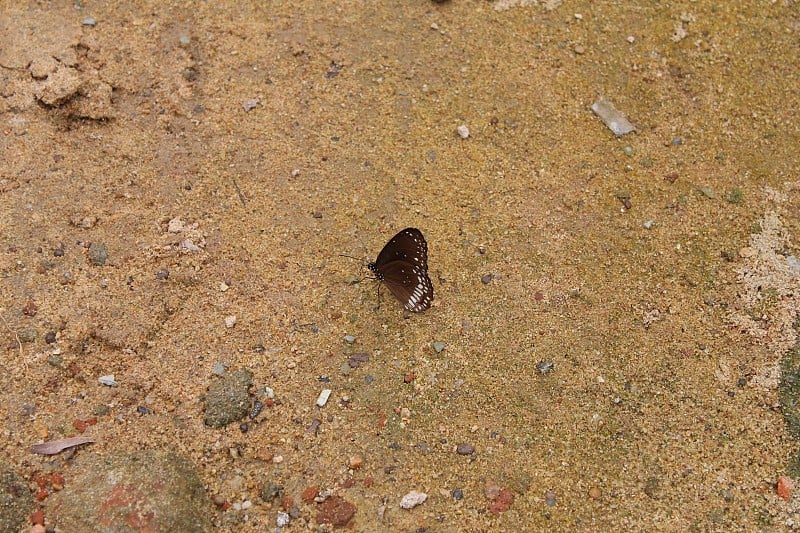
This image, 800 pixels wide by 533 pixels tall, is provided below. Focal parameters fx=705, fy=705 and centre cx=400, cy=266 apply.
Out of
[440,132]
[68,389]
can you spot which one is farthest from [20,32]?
[440,132]

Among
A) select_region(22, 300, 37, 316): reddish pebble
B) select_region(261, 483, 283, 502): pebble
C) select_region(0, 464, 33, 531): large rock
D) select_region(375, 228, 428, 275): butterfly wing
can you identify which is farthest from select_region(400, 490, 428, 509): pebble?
select_region(22, 300, 37, 316): reddish pebble

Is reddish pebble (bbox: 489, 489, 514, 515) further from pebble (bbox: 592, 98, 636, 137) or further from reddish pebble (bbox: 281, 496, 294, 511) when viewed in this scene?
pebble (bbox: 592, 98, 636, 137)

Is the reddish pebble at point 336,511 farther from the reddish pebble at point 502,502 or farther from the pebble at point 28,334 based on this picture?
the pebble at point 28,334

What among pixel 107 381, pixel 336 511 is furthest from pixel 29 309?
pixel 336 511

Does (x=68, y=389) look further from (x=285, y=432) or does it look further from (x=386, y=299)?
(x=386, y=299)

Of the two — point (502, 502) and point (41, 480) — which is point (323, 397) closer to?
point (502, 502)
